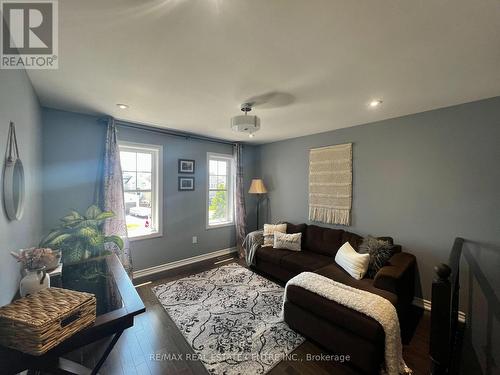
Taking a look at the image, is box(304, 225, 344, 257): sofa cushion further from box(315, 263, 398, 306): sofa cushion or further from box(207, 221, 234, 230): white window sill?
box(207, 221, 234, 230): white window sill

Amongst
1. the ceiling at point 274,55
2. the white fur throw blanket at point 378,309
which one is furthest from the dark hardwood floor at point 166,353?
the ceiling at point 274,55

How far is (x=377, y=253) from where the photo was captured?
2518 millimetres

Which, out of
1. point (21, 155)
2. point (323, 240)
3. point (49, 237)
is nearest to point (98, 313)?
point (49, 237)

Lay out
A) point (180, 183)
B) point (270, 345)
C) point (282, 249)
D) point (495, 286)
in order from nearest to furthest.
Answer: point (270, 345)
point (495, 286)
point (282, 249)
point (180, 183)

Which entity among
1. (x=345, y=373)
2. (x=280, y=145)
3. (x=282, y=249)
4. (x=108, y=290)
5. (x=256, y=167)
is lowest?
(x=345, y=373)

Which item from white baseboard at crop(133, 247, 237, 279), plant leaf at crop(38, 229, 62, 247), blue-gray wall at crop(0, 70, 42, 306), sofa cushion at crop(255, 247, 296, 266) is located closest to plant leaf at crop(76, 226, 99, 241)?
plant leaf at crop(38, 229, 62, 247)

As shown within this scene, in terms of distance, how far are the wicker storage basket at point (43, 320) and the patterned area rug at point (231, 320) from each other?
1.24m

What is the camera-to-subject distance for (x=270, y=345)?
2.01 metres

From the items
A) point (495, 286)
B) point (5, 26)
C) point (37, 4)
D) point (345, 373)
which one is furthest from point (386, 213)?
point (5, 26)

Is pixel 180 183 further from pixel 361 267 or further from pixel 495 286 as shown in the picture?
pixel 495 286

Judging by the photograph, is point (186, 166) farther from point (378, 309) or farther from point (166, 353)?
point (378, 309)

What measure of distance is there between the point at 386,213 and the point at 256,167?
2861mm

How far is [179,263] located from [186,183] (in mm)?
1488

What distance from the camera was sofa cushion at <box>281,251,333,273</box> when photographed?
9.55 ft
